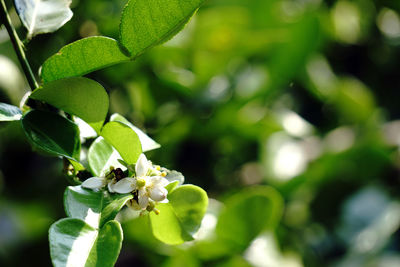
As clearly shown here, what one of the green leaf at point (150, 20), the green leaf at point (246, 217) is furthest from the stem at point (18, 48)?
the green leaf at point (246, 217)

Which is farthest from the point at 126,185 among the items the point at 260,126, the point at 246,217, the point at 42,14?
the point at 260,126

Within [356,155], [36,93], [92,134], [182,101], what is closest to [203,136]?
[182,101]

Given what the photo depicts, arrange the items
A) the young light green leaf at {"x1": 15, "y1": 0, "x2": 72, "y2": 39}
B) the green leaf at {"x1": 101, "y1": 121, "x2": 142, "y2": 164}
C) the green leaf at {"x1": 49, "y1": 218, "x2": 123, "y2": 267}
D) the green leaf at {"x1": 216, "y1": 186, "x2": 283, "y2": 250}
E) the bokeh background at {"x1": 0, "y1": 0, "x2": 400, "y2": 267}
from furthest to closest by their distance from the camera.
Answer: the bokeh background at {"x1": 0, "y1": 0, "x2": 400, "y2": 267}
the green leaf at {"x1": 216, "y1": 186, "x2": 283, "y2": 250}
the young light green leaf at {"x1": 15, "y1": 0, "x2": 72, "y2": 39}
the green leaf at {"x1": 101, "y1": 121, "x2": 142, "y2": 164}
the green leaf at {"x1": 49, "y1": 218, "x2": 123, "y2": 267}

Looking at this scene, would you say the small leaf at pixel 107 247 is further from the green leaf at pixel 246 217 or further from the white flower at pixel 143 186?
the green leaf at pixel 246 217

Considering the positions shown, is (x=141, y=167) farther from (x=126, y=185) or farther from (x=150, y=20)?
(x=150, y=20)

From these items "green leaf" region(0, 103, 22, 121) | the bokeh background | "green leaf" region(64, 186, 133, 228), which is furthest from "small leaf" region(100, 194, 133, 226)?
the bokeh background

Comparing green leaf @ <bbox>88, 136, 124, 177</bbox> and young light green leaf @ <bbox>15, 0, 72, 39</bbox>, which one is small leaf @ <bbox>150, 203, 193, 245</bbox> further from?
young light green leaf @ <bbox>15, 0, 72, 39</bbox>

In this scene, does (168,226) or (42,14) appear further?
(42,14)
